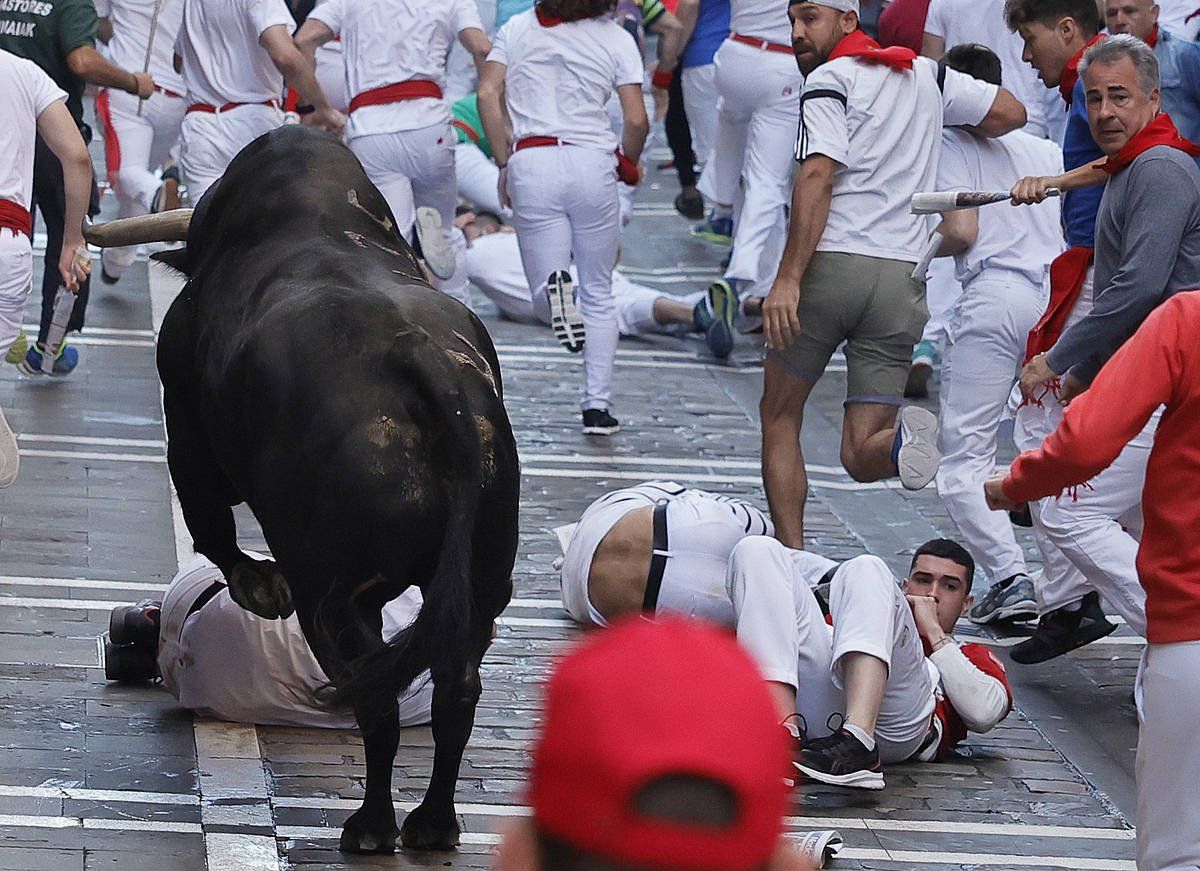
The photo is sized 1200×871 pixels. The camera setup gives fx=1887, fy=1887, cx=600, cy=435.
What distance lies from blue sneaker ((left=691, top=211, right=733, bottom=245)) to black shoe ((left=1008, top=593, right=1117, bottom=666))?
323 inches

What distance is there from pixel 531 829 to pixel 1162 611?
3074 mm

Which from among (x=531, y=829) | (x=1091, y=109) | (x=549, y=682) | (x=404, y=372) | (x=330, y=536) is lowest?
(x=330, y=536)

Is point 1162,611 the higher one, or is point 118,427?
point 1162,611

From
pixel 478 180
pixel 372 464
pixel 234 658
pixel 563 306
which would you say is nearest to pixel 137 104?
pixel 478 180

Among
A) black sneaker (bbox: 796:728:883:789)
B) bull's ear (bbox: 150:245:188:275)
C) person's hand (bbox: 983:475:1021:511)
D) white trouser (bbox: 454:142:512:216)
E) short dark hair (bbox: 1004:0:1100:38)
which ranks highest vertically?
short dark hair (bbox: 1004:0:1100:38)

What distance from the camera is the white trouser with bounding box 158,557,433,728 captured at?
241 inches

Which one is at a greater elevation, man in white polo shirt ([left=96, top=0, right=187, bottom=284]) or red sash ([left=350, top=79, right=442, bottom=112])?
red sash ([left=350, top=79, right=442, bottom=112])

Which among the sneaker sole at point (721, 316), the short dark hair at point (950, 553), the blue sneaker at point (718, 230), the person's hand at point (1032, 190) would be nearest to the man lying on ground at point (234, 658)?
the short dark hair at point (950, 553)

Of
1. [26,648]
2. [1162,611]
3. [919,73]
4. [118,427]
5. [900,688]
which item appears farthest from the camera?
[118,427]

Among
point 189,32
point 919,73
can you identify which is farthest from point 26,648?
point 189,32

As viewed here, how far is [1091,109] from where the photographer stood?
6453mm

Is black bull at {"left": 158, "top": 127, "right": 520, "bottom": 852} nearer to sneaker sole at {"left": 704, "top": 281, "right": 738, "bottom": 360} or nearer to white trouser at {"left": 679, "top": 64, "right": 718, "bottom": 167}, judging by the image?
sneaker sole at {"left": 704, "top": 281, "right": 738, "bottom": 360}

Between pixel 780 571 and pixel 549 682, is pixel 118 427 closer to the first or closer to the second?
pixel 780 571

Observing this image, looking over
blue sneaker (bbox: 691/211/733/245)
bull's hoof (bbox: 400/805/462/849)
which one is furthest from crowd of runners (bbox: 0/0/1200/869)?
blue sneaker (bbox: 691/211/733/245)
